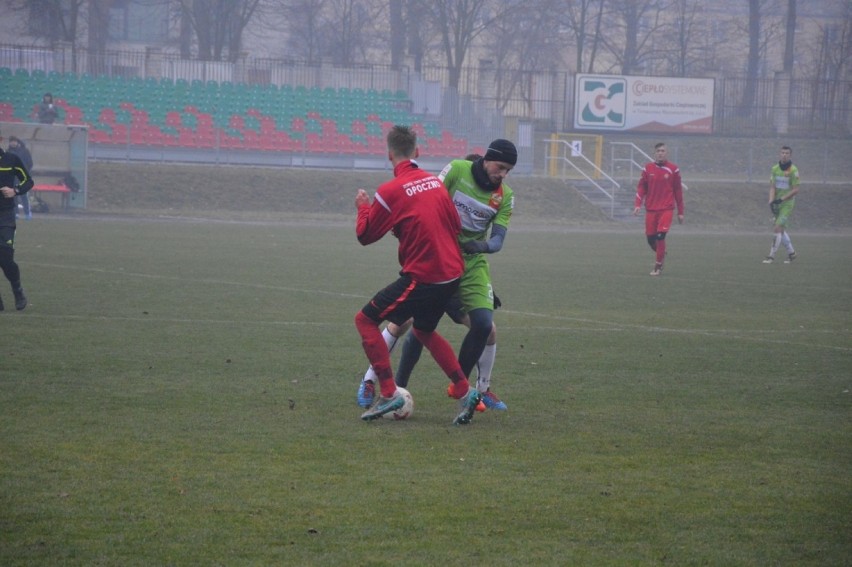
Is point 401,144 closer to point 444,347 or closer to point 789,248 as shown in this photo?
point 444,347

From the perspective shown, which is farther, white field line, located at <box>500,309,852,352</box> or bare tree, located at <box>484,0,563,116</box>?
bare tree, located at <box>484,0,563,116</box>

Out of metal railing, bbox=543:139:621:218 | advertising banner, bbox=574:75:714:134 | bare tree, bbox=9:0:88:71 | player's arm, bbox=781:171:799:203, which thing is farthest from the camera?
bare tree, bbox=9:0:88:71

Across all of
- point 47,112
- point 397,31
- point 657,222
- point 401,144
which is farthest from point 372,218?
point 397,31

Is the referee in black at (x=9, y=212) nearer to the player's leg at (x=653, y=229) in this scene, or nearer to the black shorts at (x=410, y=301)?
the black shorts at (x=410, y=301)

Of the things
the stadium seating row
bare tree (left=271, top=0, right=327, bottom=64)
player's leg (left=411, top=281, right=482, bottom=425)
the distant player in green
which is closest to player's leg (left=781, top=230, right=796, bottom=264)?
the distant player in green

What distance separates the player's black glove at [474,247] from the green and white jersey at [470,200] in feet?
0.78

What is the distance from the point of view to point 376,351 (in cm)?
730

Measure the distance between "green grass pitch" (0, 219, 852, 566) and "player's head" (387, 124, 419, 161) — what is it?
5.82ft

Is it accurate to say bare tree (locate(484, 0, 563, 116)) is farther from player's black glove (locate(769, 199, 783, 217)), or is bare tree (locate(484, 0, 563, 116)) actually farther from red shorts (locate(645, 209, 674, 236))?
red shorts (locate(645, 209, 674, 236))

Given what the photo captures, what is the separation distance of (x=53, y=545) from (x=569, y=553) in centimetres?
222

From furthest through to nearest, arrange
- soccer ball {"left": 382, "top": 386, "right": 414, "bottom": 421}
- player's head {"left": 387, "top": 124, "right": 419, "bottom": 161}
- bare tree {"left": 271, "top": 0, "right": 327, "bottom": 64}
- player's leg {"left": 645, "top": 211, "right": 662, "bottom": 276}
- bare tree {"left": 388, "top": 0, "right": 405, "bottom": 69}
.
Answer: bare tree {"left": 271, "top": 0, "right": 327, "bottom": 64} < bare tree {"left": 388, "top": 0, "right": 405, "bottom": 69} < player's leg {"left": 645, "top": 211, "right": 662, "bottom": 276} < soccer ball {"left": 382, "top": 386, "right": 414, "bottom": 421} < player's head {"left": 387, "top": 124, "right": 419, "bottom": 161}

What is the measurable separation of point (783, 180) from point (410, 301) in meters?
16.6

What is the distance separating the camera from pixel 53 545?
471 cm

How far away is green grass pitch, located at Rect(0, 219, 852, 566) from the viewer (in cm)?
491
